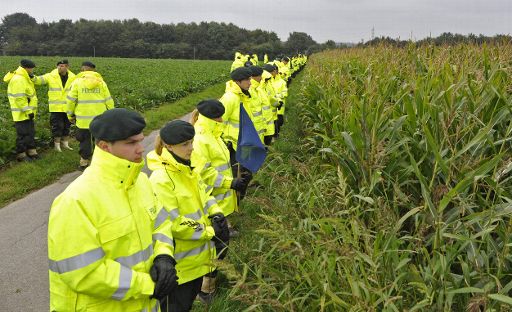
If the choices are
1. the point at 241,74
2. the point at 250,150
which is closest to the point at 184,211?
the point at 250,150

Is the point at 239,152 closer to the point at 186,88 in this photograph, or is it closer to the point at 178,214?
the point at 178,214

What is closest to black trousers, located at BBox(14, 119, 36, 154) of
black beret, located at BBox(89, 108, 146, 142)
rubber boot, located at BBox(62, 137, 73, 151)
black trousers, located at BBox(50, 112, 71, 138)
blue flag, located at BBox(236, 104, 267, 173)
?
black trousers, located at BBox(50, 112, 71, 138)

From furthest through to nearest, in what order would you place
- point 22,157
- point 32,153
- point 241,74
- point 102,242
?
1. point 32,153
2. point 22,157
3. point 241,74
4. point 102,242

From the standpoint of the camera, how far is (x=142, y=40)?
87000 mm

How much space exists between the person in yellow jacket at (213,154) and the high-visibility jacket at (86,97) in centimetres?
380

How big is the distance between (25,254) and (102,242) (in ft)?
11.3

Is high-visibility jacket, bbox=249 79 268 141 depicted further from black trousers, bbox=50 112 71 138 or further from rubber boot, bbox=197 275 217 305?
black trousers, bbox=50 112 71 138

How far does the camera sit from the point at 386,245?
227 centimetres

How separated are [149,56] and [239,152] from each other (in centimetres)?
8635

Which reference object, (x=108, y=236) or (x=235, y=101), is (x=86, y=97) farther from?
(x=108, y=236)

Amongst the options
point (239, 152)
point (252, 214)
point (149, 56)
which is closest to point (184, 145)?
point (239, 152)

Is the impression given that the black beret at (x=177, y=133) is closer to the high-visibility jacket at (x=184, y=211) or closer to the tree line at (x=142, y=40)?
the high-visibility jacket at (x=184, y=211)

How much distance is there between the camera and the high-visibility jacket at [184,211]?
3064mm

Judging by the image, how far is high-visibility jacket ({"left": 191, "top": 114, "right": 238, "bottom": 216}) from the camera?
4.30 meters
